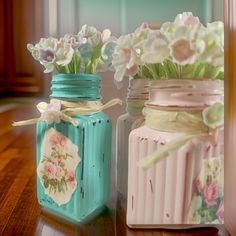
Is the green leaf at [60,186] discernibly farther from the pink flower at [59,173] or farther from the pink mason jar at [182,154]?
the pink mason jar at [182,154]

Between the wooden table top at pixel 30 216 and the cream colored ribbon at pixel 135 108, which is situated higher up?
the cream colored ribbon at pixel 135 108

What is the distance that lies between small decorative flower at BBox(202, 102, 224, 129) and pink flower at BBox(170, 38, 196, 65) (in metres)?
0.06

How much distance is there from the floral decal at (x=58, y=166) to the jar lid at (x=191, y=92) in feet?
0.46

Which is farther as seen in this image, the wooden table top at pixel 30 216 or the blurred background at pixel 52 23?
the blurred background at pixel 52 23

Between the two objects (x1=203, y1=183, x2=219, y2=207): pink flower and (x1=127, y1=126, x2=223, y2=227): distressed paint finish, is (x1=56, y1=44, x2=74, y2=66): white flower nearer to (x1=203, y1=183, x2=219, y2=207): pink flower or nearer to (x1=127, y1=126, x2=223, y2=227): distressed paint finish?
(x1=127, y1=126, x2=223, y2=227): distressed paint finish

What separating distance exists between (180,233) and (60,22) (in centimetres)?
45

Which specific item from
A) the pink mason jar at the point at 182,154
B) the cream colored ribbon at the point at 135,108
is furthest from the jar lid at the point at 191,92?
the cream colored ribbon at the point at 135,108

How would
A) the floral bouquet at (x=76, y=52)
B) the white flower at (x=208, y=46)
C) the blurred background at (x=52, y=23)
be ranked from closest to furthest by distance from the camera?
the white flower at (x=208, y=46)
the floral bouquet at (x=76, y=52)
the blurred background at (x=52, y=23)

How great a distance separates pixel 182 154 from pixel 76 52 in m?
0.20

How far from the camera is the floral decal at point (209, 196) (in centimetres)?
47

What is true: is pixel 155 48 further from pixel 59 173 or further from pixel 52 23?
pixel 52 23

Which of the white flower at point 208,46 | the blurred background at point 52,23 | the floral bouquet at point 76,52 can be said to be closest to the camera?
the white flower at point 208,46

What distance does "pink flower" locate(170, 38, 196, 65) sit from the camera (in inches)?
17.2

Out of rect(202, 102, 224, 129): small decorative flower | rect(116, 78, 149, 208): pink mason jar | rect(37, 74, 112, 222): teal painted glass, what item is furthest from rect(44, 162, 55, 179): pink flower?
rect(202, 102, 224, 129): small decorative flower
